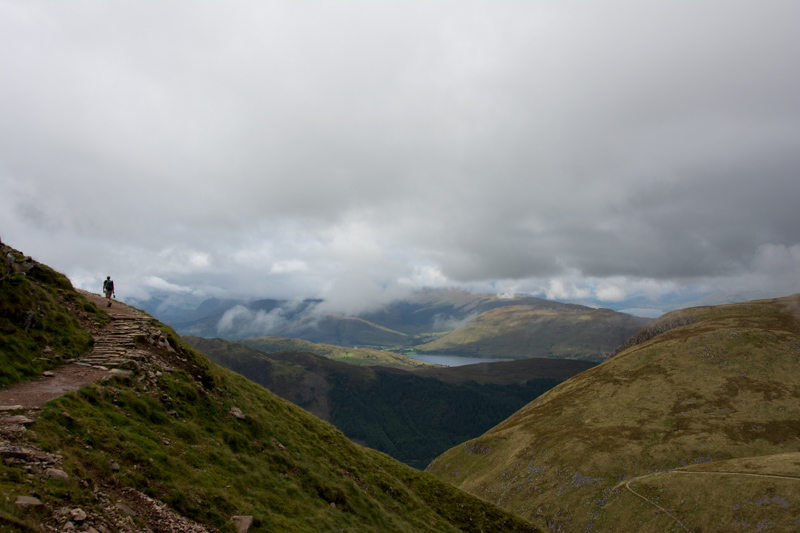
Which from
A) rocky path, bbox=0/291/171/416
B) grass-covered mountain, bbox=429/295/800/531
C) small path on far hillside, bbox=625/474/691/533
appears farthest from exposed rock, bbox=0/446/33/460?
small path on far hillside, bbox=625/474/691/533

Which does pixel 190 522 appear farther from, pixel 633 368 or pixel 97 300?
pixel 633 368

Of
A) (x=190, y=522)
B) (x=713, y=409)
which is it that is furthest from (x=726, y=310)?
(x=190, y=522)

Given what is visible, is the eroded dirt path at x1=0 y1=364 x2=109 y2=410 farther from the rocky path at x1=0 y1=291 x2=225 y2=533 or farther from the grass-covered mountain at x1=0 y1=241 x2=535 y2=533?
the grass-covered mountain at x1=0 y1=241 x2=535 y2=533

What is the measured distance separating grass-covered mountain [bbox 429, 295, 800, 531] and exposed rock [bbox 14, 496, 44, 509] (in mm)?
87272

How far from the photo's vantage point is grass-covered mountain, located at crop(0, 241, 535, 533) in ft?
39.8

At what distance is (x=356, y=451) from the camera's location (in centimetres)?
4034

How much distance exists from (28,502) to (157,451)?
7428 mm

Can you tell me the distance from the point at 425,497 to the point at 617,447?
78.0 m

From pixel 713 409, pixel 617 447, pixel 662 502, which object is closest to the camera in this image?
pixel 662 502

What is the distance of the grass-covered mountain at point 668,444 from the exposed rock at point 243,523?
79.6 metres

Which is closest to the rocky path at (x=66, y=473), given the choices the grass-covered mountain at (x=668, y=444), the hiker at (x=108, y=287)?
the hiker at (x=108, y=287)

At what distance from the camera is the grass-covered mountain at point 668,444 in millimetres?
64438

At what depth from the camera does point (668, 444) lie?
300ft

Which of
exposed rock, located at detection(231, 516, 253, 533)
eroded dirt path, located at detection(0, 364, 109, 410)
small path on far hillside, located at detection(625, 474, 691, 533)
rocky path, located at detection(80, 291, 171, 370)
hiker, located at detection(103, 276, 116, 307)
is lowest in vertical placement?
small path on far hillside, located at detection(625, 474, 691, 533)
